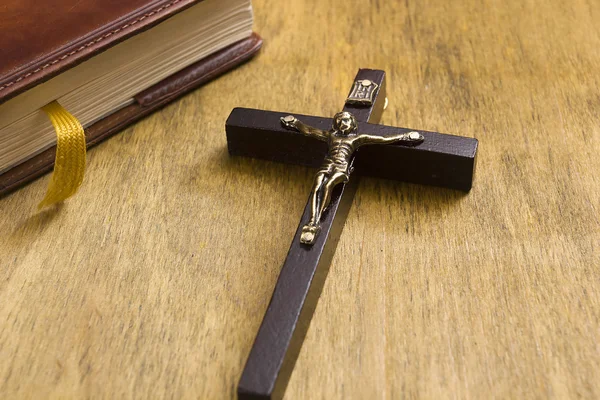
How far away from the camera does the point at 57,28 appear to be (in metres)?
1.24

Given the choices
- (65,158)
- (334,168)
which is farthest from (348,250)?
(65,158)

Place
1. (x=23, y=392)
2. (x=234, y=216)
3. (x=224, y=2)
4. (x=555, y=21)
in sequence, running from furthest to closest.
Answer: (x=555, y=21) → (x=224, y=2) → (x=234, y=216) → (x=23, y=392)

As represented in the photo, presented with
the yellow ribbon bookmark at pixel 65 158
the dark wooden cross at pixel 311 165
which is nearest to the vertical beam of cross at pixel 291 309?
the dark wooden cross at pixel 311 165

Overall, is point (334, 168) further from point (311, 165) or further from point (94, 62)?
point (94, 62)

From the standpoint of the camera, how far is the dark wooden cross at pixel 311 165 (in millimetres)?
933

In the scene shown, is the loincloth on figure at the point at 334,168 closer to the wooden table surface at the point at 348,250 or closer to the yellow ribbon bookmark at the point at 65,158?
the wooden table surface at the point at 348,250

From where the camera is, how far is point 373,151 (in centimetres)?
119

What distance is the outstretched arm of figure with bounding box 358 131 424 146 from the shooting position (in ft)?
3.80

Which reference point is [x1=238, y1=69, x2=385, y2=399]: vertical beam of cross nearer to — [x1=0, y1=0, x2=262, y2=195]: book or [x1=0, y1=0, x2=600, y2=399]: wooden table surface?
[x1=0, y1=0, x2=600, y2=399]: wooden table surface

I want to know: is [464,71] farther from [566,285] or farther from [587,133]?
[566,285]

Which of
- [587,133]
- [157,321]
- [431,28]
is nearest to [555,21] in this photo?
[431,28]

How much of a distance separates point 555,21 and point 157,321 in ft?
3.48

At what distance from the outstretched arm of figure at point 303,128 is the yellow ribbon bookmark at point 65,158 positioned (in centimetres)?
34

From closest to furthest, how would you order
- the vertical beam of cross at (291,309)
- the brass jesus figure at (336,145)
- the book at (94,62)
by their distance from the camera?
the vertical beam of cross at (291,309) < the brass jesus figure at (336,145) < the book at (94,62)
